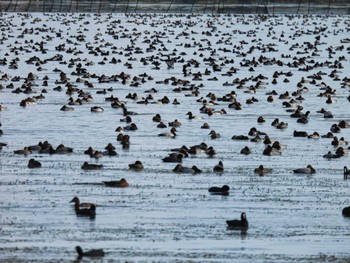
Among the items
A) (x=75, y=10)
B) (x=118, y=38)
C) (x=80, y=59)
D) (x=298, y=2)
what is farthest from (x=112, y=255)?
(x=298, y=2)

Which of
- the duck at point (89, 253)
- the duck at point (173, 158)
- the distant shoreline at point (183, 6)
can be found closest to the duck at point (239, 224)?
the duck at point (89, 253)

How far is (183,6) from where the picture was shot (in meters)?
147

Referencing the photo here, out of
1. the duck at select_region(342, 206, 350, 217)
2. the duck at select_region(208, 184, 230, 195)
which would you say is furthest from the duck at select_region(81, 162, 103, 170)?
the duck at select_region(342, 206, 350, 217)

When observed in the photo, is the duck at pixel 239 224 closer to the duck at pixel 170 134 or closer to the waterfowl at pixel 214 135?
the waterfowl at pixel 214 135

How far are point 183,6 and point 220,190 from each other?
118144 mm

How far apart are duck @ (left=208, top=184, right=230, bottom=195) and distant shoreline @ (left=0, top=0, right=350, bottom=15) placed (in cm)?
10855

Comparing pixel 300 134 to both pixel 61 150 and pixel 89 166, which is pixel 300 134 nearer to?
pixel 61 150

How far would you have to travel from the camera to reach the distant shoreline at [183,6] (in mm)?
140500

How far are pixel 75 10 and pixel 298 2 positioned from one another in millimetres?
30961

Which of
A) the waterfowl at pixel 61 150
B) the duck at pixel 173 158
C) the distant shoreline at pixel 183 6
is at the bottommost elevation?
the duck at pixel 173 158

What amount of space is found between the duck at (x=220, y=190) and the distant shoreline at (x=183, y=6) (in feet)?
356

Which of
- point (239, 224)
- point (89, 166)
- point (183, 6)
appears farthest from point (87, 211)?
point (183, 6)

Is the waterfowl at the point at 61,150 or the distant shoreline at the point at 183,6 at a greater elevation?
the distant shoreline at the point at 183,6

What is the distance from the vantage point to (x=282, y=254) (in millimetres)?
23156
